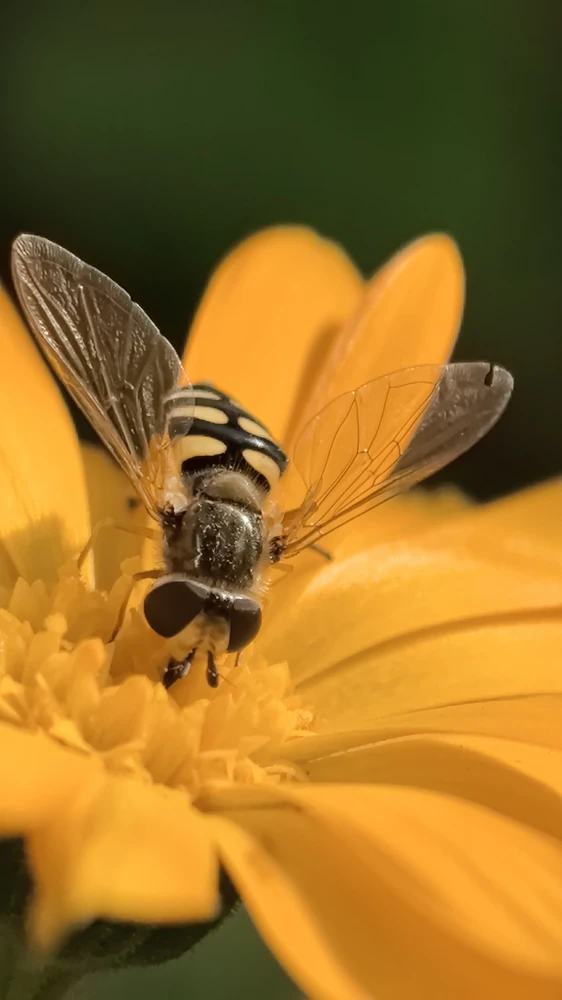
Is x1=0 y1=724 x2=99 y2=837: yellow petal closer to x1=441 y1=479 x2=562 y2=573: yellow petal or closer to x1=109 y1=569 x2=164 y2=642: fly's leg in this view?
x1=109 y1=569 x2=164 y2=642: fly's leg

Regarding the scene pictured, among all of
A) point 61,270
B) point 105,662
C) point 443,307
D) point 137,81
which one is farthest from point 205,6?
point 105,662

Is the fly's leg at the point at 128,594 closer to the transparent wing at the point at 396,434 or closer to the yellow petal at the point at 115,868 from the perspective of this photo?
the transparent wing at the point at 396,434

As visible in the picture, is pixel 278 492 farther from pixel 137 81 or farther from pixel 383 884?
pixel 137 81

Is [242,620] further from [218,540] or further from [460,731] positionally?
[460,731]

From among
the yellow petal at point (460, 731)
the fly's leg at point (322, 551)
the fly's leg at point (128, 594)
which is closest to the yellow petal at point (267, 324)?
the fly's leg at point (322, 551)

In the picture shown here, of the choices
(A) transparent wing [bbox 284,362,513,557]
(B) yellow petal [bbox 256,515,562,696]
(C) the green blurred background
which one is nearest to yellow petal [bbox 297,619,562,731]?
(B) yellow petal [bbox 256,515,562,696]

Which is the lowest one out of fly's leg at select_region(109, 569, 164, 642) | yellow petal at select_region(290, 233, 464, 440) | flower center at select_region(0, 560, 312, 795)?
flower center at select_region(0, 560, 312, 795)
